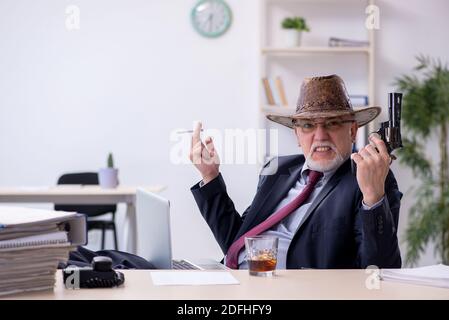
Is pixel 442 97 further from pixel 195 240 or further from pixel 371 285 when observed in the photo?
pixel 371 285

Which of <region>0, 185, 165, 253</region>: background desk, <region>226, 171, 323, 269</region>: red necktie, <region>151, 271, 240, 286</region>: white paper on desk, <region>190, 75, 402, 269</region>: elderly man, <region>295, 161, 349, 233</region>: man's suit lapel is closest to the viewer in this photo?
<region>151, 271, 240, 286</region>: white paper on desk

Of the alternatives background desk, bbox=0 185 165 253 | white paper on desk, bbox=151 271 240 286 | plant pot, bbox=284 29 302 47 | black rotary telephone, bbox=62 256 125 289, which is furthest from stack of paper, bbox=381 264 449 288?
plant pot, bbox=284 29 302 47

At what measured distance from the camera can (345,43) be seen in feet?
15.6

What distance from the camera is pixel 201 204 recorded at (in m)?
2.36

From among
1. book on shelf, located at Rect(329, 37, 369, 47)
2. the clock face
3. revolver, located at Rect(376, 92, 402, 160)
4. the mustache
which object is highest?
the clock face

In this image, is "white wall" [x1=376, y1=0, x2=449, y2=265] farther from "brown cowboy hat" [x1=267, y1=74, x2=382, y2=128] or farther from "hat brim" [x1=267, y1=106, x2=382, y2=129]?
"brown cowboy hat" [x1=267, y1=74, x2=382, y2=128]

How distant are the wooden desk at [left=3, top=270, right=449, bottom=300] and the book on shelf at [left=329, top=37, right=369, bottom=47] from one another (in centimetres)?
336

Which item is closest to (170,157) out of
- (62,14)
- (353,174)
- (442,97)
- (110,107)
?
(110,107)

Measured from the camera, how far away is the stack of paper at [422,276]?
1.51 m

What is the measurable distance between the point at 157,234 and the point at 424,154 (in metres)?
3.36

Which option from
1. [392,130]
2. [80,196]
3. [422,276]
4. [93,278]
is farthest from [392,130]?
[80,196]

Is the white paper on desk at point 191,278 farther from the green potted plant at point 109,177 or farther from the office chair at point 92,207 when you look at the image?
the office chair at point 92,207

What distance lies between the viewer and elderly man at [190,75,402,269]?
1.86 metres

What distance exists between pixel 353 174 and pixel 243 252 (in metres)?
0.42
